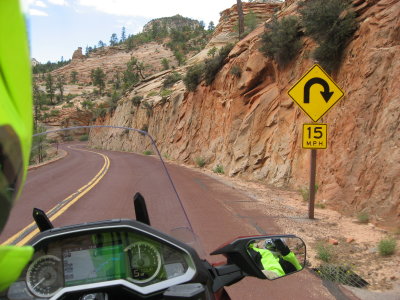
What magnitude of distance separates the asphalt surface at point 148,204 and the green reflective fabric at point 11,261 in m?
0.47

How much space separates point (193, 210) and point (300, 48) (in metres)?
9.59

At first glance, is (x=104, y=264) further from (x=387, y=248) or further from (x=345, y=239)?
(x=345, y=239)

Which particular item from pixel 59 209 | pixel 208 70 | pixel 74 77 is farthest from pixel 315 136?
pixel 74 77

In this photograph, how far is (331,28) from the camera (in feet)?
39.6

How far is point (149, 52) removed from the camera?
106875mm

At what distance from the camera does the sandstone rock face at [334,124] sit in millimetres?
8664

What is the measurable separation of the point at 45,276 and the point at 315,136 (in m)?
7.33

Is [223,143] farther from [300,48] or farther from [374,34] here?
[374,34]

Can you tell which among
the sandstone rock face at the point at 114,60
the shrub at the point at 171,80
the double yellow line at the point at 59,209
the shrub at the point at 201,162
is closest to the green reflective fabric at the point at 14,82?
the double yellow line at the point at 59,209

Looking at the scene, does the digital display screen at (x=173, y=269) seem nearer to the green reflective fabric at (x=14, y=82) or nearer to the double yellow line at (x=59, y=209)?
the green reflective fabric at (x=14, y=82)

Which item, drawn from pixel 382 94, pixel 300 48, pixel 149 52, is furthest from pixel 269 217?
pixel 149 52

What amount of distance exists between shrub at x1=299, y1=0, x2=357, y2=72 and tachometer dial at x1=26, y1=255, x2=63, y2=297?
11447 mm

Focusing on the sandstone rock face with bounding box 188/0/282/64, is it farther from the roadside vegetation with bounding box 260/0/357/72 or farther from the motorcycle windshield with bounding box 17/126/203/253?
the motorcycle windshield with bounding box 17/126/203/253

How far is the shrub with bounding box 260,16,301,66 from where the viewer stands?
1619 centimetres
